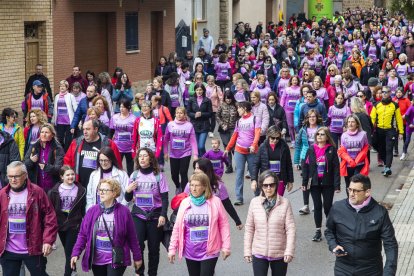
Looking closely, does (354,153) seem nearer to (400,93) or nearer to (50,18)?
(400,93)

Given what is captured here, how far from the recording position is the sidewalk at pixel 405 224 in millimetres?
11228

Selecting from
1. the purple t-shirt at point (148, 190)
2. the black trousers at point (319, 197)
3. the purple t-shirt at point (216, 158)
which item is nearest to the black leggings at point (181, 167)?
the purple t-shirt at point (216, 158)

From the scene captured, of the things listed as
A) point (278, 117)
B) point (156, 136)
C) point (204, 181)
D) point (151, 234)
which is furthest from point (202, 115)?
point (204, 181)

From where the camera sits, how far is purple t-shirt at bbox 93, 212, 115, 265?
8641 mm

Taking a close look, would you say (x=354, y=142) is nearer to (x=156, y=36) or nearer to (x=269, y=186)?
(x=269, y=186)

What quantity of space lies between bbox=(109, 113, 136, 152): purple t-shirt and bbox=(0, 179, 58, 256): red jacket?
5959 millimetres

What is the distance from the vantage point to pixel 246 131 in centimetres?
1470

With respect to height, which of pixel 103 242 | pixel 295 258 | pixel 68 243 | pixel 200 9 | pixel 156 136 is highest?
pixel 200 9

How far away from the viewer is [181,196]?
9.80 meters

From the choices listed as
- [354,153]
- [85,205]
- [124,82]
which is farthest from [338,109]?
[85,205]

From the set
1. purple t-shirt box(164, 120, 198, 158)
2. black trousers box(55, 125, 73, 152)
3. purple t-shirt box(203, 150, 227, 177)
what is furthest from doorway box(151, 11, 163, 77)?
purple t-shirt box(203, 150, 227, 177)

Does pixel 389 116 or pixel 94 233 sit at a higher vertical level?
pixel 389 116

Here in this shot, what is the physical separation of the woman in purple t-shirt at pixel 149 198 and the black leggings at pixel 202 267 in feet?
3.45

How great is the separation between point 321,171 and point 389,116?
5.47 m
